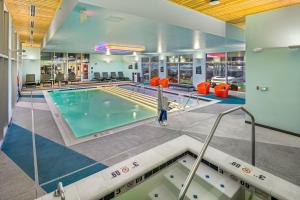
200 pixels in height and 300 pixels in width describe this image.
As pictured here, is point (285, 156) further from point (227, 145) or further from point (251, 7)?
point (251, 7)

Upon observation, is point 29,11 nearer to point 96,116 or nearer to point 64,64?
point 96,116

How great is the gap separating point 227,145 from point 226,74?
897 cm

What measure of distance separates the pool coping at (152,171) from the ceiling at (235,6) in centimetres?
336

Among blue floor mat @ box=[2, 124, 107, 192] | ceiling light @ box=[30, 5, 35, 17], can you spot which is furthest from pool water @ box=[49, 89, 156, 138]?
ceiling light @ box=[30, 5, 35, 17]

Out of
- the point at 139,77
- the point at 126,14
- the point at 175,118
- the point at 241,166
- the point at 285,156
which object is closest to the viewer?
the point at 241,166

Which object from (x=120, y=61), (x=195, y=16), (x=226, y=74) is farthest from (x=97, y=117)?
(x=120, y=61)

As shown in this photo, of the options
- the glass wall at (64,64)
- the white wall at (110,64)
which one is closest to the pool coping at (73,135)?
the glass wall at (64,64)

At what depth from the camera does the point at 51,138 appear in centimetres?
407

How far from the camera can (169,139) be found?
392 cm

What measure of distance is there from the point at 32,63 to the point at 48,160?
545 inches

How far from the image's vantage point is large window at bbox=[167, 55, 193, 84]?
1428 centimetres

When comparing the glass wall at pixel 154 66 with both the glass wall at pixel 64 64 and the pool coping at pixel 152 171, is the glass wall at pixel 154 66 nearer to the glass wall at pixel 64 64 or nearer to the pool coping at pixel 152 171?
the glass wall at pixel 64 64

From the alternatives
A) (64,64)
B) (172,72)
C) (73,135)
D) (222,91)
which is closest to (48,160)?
(73,135)

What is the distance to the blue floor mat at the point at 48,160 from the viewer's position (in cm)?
264
